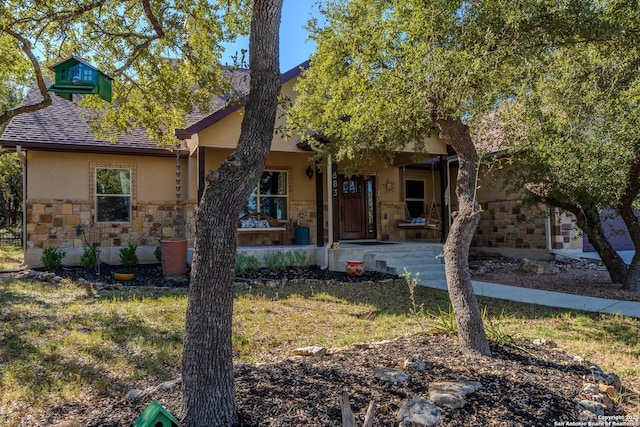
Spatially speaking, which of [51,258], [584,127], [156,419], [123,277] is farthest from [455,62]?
[51,258]

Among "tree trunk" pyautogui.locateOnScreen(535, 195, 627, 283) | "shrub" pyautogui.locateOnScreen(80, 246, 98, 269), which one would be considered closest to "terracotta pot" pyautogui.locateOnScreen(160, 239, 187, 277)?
"shrub" pyautogui.locateOnScreen(80, 246, 98, 269)

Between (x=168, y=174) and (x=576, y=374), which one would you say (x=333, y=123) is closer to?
(x=576, y=374)

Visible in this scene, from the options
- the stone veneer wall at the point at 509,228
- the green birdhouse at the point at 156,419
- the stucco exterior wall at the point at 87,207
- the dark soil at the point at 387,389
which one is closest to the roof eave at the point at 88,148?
the stucco exterior wall at the point at 87,207

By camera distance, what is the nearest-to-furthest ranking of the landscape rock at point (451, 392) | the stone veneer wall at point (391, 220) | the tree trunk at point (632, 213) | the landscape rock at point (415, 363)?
1. the landscape rock at point (451, 392)
2. the landscape rock at point (415, 363)
3. the tree trunk at point (632, 213)
4. the stone veneer wall at point (391, 220)

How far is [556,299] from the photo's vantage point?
696 cm

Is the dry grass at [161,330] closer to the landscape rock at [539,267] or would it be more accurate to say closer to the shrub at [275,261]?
the shrub at [275,261]

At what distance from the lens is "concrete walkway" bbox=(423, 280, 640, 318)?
6.20m

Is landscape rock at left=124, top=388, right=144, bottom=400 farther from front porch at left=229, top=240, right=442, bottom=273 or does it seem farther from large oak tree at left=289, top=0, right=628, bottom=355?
front porch at left=229, top=240, right=442, bottom=273

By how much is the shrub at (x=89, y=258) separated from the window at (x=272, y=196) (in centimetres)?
382

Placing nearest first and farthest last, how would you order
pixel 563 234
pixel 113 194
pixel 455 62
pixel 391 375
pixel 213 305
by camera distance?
1. pixel 213 305
2. pixel 391 375
3. pixel 455 62
4. pixel 113 194
5. pixel 563 234

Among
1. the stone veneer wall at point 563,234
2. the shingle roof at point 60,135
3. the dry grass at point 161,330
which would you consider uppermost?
the shingle roof at point 60,135

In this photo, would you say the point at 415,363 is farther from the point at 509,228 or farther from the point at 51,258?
the point at 509,228

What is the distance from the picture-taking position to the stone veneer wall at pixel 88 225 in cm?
1009

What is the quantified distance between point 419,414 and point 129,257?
9.42 metres
